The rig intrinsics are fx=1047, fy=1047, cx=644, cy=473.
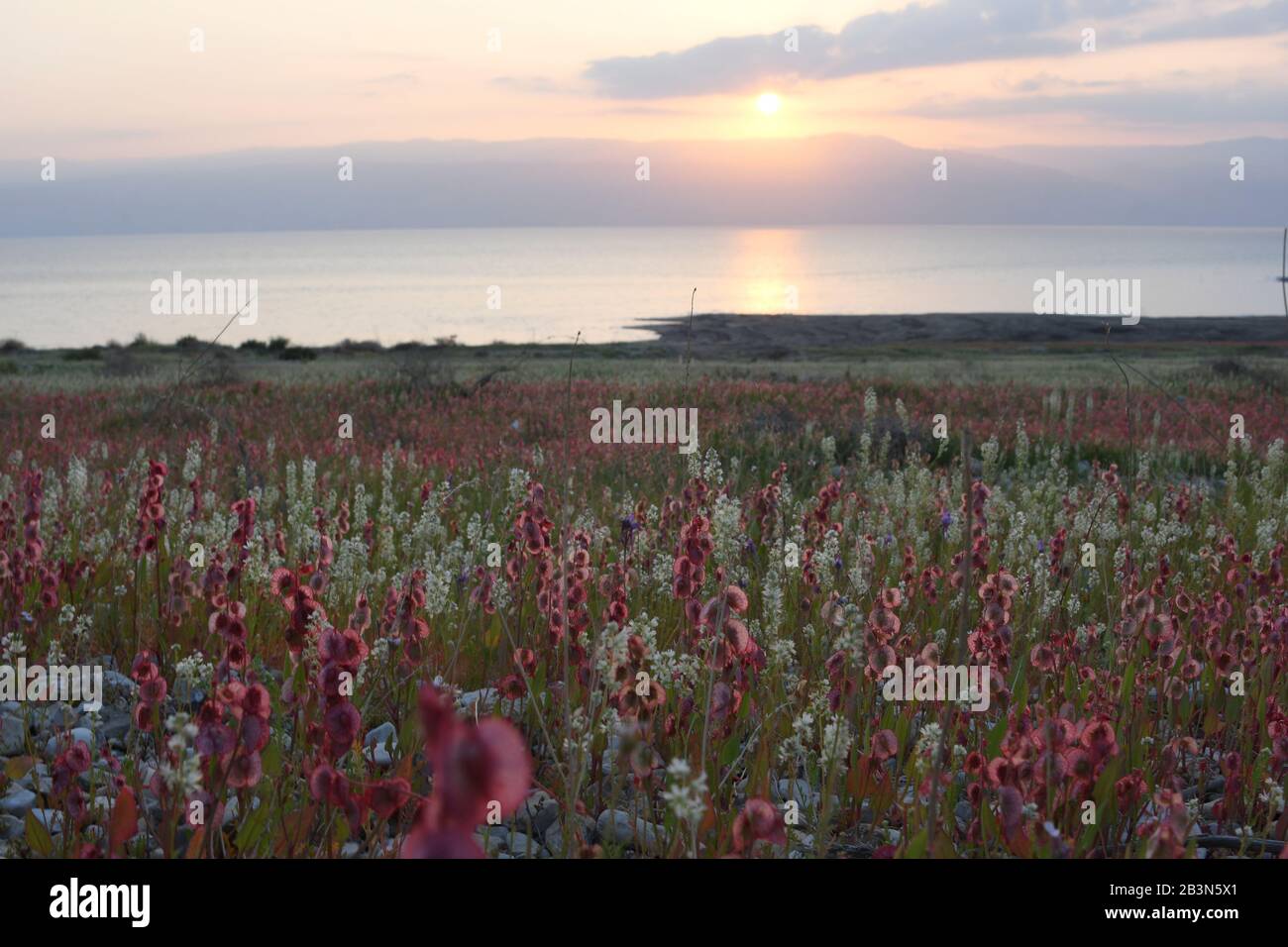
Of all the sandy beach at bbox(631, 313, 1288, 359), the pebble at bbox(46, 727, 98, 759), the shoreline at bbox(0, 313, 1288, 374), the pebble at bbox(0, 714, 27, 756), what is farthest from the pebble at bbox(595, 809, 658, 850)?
the sandy beach at bbox(631, 313, 1288, 359)

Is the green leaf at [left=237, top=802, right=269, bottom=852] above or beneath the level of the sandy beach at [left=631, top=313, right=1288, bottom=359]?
beneath

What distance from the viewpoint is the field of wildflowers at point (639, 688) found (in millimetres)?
2217

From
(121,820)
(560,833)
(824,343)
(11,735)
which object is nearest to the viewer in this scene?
(121,820)

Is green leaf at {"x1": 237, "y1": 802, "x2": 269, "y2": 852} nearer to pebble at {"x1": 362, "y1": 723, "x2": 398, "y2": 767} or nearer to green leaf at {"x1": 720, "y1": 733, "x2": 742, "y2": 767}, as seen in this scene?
pebble at {"x1": 362, "y1": 723, "x2": 398, "y2": 767}

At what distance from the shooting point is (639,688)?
2586 mm

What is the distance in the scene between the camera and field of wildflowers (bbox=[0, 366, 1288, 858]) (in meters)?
2.22

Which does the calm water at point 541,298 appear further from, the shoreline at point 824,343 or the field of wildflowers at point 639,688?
the field of wildflowers at point 639,688

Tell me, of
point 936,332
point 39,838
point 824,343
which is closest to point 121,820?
point 39,838

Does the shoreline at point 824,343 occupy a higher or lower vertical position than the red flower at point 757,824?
higher

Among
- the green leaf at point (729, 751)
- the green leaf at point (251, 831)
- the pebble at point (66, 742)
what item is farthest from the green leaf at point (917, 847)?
the pebble at point (66, 742)

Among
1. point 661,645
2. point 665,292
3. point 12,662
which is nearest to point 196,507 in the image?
point 12,662

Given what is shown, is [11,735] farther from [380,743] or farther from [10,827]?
[380,743]
